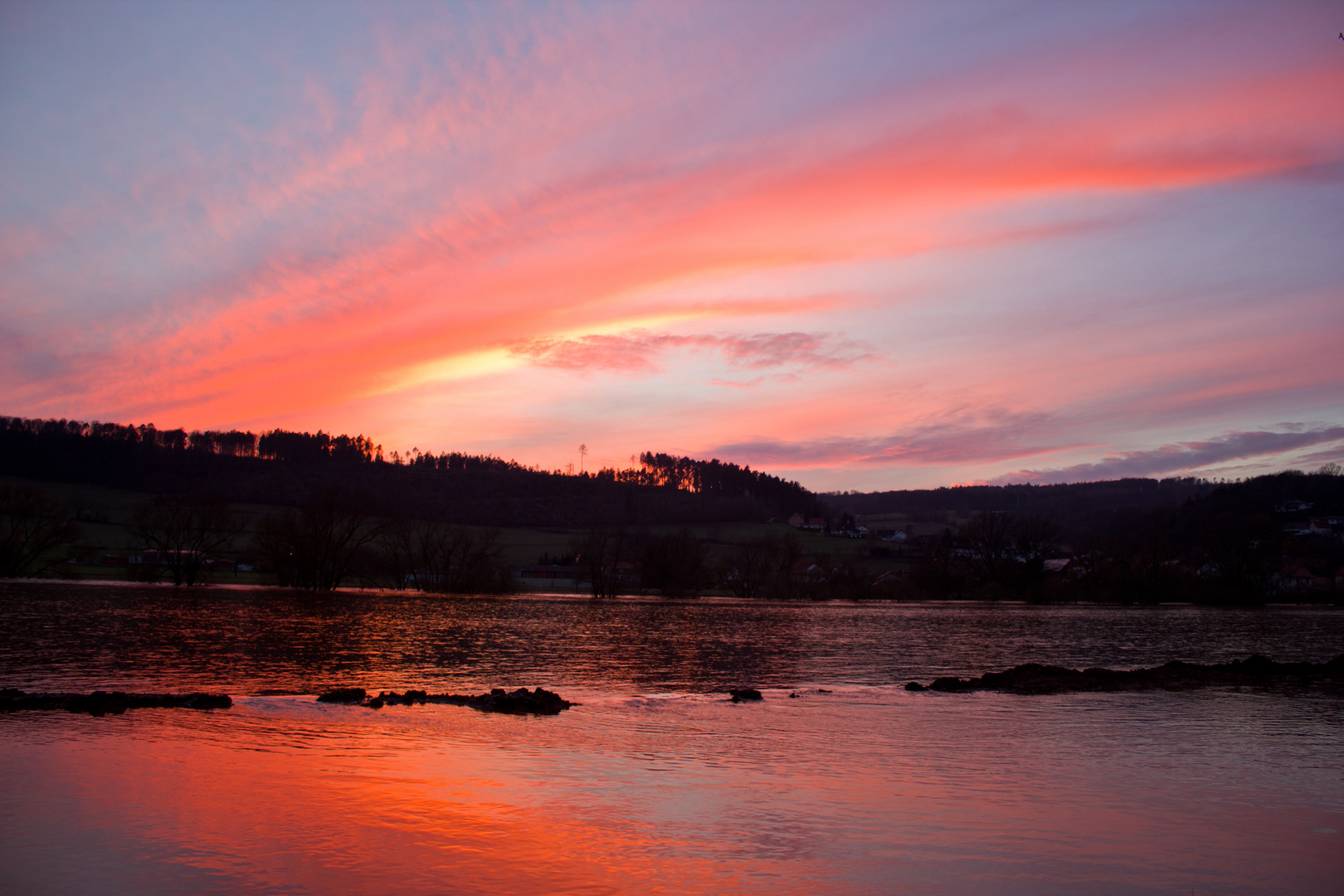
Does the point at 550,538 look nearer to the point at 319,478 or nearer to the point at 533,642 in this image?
the point at 319,478

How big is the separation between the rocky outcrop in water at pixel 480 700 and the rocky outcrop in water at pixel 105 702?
2.51 meters

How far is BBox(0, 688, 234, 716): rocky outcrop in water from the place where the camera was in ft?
53.8

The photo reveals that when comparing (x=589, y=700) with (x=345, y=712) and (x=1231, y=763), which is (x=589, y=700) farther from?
(x=1231, y=763)

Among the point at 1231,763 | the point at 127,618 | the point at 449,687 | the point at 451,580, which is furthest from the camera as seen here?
the point at 451,580

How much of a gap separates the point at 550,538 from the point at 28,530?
85.4 meters

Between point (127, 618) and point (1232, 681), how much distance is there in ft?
169

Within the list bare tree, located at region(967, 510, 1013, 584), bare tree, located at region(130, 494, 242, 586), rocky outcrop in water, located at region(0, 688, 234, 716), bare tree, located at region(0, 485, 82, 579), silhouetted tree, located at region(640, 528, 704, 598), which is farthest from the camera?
bare tree, located at region(967, 510, 1013, 584)

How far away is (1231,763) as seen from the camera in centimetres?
1409

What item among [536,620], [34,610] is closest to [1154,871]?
[536,620]

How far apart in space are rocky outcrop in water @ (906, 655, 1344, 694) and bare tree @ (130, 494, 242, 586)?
8801 centimetres

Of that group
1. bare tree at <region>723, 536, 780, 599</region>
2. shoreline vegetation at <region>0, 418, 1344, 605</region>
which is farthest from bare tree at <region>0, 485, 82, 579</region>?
bare tree at <region>723, 536, 780, 599</region>

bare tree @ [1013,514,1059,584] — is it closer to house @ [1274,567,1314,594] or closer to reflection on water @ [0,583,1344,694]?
reflection on water @ [0,583,1344,694]

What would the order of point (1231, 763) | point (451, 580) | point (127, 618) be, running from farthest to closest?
point (451, 580)
point (127, 618)
point (1231, 763)

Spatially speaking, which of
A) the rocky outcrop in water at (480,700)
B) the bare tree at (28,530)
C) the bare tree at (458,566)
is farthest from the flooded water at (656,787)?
the bare tree at (458,566)
